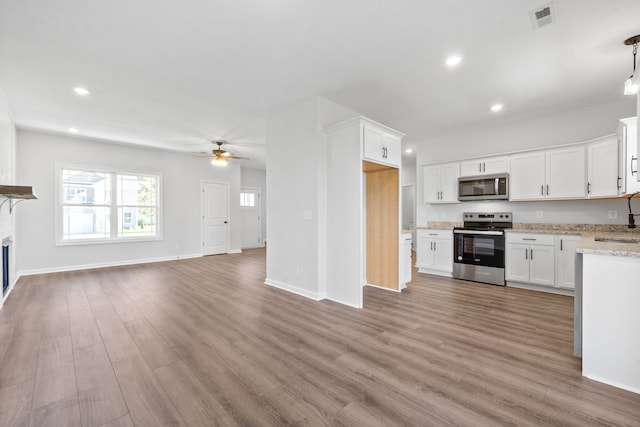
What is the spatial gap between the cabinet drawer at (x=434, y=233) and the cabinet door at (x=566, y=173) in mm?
1568

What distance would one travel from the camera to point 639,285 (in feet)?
5.97

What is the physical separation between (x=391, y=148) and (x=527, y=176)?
2.40 metres

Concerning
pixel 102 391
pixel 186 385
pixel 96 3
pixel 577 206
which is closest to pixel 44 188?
pixel 96 3

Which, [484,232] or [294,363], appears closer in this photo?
[294,363]

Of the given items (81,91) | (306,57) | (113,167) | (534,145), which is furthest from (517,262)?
(113,167)

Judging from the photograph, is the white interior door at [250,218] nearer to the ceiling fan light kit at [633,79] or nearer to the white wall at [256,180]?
the white wall at [256,180]

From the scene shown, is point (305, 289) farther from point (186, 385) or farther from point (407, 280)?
point (186, 385)

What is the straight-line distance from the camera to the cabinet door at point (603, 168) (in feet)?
11.9

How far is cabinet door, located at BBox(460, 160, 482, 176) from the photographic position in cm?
491

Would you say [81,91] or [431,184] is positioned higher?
[81,91]

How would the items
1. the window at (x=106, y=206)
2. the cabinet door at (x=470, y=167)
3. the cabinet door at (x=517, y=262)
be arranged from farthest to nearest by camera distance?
the window at (x=106, y=206), the cabinet door at (x=470, y=167), the cabinet door at (x=517, y=262)

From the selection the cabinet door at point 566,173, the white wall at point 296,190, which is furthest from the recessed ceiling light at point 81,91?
the cabinet door at point 566,173

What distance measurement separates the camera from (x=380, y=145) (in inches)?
149

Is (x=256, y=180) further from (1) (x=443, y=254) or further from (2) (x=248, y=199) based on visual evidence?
(1) (x=443, y=254)
